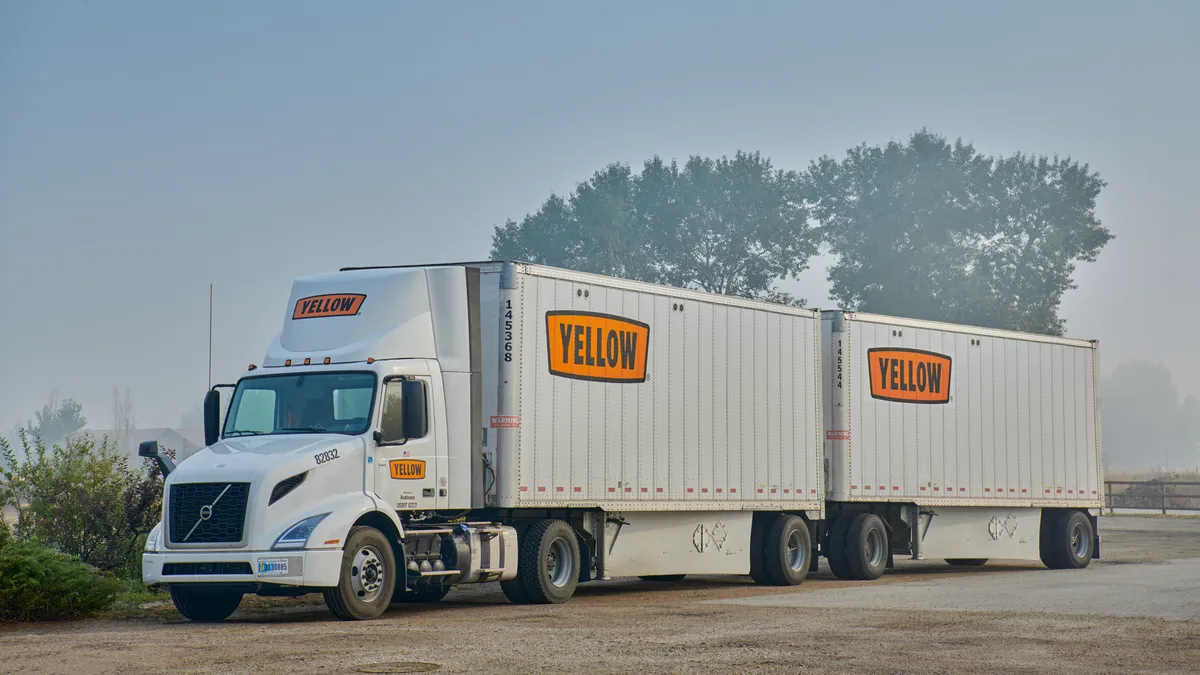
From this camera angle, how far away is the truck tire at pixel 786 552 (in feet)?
75.3

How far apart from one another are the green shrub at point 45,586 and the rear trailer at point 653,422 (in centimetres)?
474

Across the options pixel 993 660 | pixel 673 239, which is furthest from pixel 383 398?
pixel 673 239

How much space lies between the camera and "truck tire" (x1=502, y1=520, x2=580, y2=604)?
1872 centimetres

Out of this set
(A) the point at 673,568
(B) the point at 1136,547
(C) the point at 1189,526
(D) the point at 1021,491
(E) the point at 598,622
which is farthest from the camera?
(C) the point at 1189,526

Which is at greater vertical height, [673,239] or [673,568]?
[673,239]

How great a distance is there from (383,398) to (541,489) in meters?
2.70

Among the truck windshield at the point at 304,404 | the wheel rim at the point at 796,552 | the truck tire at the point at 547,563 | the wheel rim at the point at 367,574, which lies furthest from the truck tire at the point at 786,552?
the truck windshield at the point at 304,404

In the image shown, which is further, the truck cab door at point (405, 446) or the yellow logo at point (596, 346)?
the yellow logo at point (596, 346)

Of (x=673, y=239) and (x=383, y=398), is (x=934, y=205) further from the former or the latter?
(x=383, y=398)

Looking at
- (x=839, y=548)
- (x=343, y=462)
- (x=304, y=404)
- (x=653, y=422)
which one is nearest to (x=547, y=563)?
(x=653, y=422)

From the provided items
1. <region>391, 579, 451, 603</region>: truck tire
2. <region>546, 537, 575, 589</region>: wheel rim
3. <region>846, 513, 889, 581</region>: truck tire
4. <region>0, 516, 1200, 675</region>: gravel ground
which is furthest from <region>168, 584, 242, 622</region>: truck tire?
<region>846, 513, 889, 581</region>: truck tire

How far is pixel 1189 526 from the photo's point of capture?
4500cm

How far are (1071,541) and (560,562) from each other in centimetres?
1327

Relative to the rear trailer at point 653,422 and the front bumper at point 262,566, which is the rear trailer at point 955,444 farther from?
the front bumper at point 262,566
